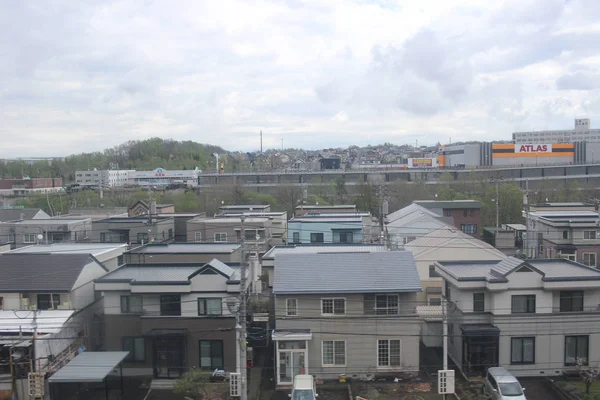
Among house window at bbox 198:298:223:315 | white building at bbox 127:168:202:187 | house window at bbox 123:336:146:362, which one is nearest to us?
house window at bbox 198:298:223:315

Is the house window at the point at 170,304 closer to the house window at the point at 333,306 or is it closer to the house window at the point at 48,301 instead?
the house window at the point at 48,301

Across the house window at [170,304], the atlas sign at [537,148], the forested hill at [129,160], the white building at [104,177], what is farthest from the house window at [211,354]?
the forested hill at [129,160]

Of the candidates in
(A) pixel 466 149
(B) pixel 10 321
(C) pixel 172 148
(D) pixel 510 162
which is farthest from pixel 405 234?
(C) pixel 172 148

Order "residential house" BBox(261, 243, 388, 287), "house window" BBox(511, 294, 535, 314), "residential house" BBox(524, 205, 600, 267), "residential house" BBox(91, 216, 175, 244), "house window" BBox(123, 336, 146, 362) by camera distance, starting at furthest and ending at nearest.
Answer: "residential house" BBox(91, 216, 175, 244) < "residential house" BBox(524, 205, 600, 267) < "residential house" BBox(261, 243, 388, 287) < "house window" BBox(123, 336, 146, 362) < "house window" BBox(511, 294, 535, 314)

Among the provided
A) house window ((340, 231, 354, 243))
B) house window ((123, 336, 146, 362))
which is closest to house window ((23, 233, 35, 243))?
house window ((340, 231, 354, 243))

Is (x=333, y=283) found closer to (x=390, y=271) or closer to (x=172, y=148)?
(x=390, y=271)

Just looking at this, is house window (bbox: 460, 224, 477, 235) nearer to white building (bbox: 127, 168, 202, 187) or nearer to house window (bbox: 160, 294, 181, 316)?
house window (bbox: 160, 294, 181, 316)
